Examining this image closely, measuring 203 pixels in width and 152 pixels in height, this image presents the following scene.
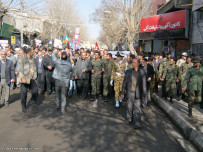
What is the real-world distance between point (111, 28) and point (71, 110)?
1848 centimetres

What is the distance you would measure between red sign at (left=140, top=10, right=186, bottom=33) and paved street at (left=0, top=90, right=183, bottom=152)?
9941 mm

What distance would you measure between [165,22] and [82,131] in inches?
551

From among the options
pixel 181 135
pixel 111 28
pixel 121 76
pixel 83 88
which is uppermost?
pixel 111 28

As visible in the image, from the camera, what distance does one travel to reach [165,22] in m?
17.2

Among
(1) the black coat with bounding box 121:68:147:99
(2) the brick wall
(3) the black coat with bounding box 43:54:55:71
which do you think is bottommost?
(1) the black coat with bounding box 121:68:147:99

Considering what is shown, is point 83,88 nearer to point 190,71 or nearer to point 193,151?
point 190,71

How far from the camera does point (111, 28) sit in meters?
24.8

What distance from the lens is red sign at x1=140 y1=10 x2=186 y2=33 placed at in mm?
15684

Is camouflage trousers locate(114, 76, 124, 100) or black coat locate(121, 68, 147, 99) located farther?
camouflage trousers locate(114, 76, 124, 100)

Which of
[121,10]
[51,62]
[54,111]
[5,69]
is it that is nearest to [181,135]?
[54,111]

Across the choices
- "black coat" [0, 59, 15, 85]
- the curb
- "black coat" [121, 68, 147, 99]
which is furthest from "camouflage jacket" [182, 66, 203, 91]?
"black coat" [0, 59, 15, 85]

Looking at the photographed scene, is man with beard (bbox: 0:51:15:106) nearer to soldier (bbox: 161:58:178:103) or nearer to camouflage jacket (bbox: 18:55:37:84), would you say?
camouflage jacket (bbox: 18:55:37:84)

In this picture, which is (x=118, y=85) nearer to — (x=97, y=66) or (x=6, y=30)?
(x=97, y=66)

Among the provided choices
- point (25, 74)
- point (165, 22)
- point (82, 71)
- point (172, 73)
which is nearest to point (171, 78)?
point (172, 73)
